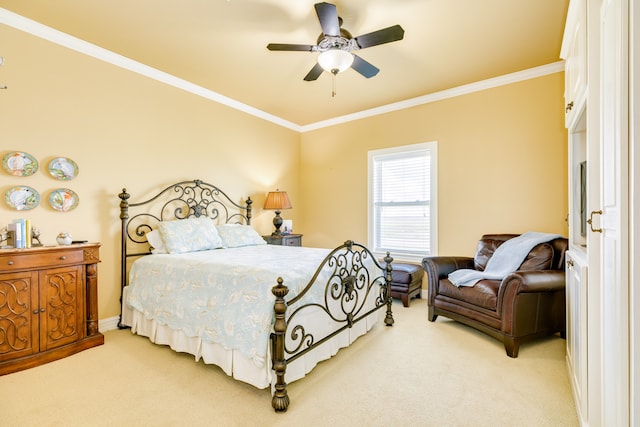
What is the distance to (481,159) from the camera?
12.5 ft

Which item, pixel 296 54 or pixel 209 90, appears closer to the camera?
pixel 296 54

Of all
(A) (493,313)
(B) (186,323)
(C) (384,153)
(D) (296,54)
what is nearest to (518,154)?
(C) (384,153)

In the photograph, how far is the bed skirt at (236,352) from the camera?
74.6 inches

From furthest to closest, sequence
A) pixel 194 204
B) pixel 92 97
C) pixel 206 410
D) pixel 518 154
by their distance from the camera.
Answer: pixel 194 204, pixel 518 154, pixel 92 97, pixel 206 410

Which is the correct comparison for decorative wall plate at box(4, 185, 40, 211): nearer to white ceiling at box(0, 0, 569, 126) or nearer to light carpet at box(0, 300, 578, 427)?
light carpet at box(0, 300, 578, 427)

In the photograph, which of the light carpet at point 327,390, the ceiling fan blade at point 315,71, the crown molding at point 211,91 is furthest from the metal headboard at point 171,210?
the ceiling fan blade at point 315,71

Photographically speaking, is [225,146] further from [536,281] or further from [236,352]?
[536,281]

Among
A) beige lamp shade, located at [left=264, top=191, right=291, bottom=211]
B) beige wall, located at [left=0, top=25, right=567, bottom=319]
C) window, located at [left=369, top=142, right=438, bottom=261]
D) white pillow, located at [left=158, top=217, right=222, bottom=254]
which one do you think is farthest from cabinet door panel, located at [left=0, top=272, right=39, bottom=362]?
window, located at [left=369, top=142, right=438, bottom=261]

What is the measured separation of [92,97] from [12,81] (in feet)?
1.83

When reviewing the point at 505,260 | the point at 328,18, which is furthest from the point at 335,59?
the point at 505,260

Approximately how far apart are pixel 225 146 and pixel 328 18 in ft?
8.49

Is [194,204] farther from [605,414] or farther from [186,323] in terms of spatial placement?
[605,414]

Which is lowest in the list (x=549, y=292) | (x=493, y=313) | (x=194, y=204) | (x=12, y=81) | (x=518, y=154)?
(x=493, y=313)

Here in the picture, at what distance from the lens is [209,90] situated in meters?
3.96
